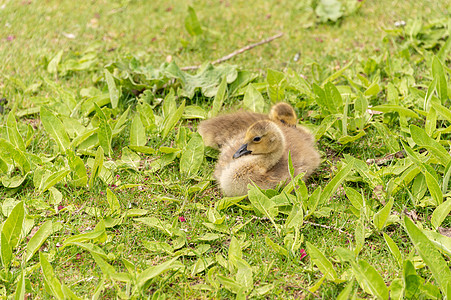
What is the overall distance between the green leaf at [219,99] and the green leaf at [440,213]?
7.54 feet

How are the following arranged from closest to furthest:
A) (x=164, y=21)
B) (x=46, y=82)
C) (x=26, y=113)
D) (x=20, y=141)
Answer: (x=20, y=141) → (x=26, y=113) → (x=46, y=82) → (x=164, y=21)

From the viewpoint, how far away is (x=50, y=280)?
2.90 meters

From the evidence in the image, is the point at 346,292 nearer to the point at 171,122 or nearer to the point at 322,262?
the point at 322,262

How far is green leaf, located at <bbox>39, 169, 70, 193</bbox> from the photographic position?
3.76 meters

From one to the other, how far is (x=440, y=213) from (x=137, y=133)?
8.60ft

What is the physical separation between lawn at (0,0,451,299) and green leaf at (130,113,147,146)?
0.03ft

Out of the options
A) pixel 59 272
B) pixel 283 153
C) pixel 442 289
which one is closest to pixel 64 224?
pixel 59 272

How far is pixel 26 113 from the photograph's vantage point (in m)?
4.91

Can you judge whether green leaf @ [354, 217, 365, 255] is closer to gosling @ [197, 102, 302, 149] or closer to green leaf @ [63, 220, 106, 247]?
gosling @ [197, 102, 302, 149]

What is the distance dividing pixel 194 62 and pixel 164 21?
122 centimetres

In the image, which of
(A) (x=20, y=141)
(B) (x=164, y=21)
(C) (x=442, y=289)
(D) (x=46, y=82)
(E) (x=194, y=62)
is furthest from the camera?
(B) (x=164, y=21)

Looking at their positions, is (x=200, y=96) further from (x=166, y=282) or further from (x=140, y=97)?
(x=166, y=282)

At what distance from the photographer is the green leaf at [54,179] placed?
3.76 m

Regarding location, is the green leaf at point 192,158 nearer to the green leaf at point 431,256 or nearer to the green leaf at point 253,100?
the green leaf at point 253,100
